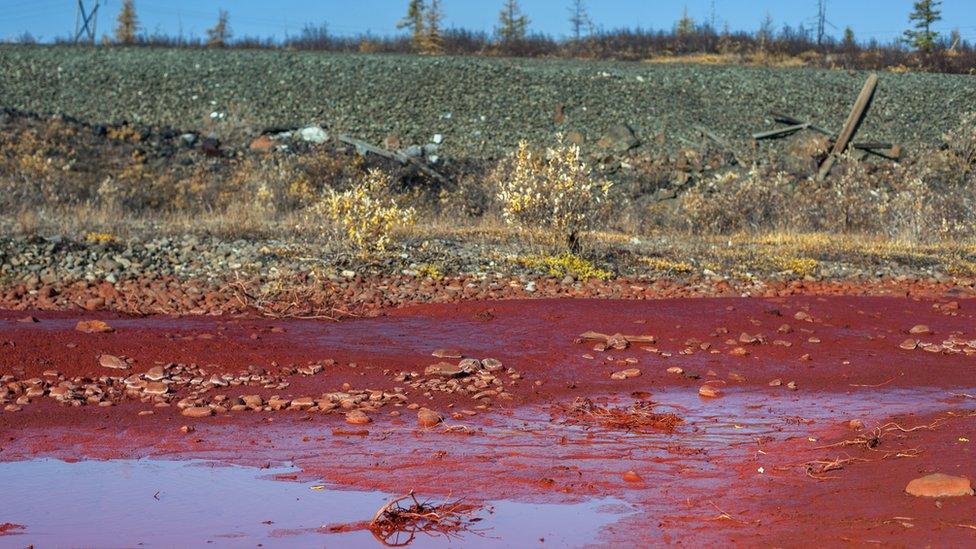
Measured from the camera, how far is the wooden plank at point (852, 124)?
25.2m

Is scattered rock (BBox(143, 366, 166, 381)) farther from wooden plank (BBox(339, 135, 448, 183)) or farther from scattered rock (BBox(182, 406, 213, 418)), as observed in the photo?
wooden plank (BBox(339, 135, 448, 183))

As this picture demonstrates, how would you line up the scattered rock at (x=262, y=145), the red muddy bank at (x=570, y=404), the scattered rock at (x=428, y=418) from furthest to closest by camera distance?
the scattered rock at (x=262, y=145)
the scattered rock at (x=428, y=418)
the red muddy bank at (x=570, y=404)

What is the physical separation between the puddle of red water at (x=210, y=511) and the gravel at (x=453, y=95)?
768 inches

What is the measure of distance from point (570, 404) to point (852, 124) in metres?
21.6

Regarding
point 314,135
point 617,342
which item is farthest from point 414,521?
point 314,135

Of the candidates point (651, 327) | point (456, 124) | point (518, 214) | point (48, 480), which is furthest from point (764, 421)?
point (456, 124)

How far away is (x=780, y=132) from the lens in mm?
27734

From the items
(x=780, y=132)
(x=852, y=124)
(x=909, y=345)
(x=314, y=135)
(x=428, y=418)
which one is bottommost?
(x=909, y=345)

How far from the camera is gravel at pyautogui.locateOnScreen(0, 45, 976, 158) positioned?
88.1 ft

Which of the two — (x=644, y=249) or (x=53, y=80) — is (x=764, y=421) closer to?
(x=644, y=249)

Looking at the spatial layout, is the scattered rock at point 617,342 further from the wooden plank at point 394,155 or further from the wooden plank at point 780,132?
the wooden plank at point 780,132

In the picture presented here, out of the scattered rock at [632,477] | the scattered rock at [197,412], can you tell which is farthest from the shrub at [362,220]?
the scattered rock at [632,477]

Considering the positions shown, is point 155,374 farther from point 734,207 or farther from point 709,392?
point 734,207

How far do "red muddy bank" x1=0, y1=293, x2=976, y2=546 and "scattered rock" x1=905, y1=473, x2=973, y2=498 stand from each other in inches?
1.7
